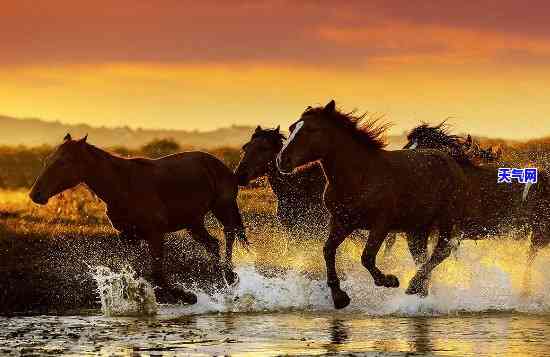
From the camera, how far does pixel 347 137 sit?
517 inches

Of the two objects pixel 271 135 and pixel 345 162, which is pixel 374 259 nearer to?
pixel 345 162

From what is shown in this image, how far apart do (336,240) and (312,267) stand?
2.78 metres

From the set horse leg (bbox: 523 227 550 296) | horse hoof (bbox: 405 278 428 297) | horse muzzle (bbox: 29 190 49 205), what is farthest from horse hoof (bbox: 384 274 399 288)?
horse muzzle (bbox: 29 190 49 205)

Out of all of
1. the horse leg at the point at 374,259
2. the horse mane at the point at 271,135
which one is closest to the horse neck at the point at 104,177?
the horse mane at the point at 271,135

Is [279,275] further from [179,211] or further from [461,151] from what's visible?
[461,151]

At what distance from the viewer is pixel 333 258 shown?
12938 millimetres

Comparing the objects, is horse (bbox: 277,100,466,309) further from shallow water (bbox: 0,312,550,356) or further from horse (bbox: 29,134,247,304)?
horse (bbox: 29,134,247,304)

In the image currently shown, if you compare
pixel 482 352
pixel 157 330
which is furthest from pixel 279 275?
pixel 482 352

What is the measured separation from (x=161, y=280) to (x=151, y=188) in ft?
3.48

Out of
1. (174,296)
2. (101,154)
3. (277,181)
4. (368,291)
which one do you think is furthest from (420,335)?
(277,181)

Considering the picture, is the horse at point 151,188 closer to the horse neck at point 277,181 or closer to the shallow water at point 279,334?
the horse neck at point 277,181

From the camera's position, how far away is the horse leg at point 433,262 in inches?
530

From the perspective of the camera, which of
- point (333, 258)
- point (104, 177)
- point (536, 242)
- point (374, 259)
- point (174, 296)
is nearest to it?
point (374, 259)

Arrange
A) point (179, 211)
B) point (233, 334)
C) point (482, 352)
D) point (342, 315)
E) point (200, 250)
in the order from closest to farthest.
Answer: point (482, 352)
point (233, 334)
point (342, 315)
point (179, 211)
point (200, 250)
